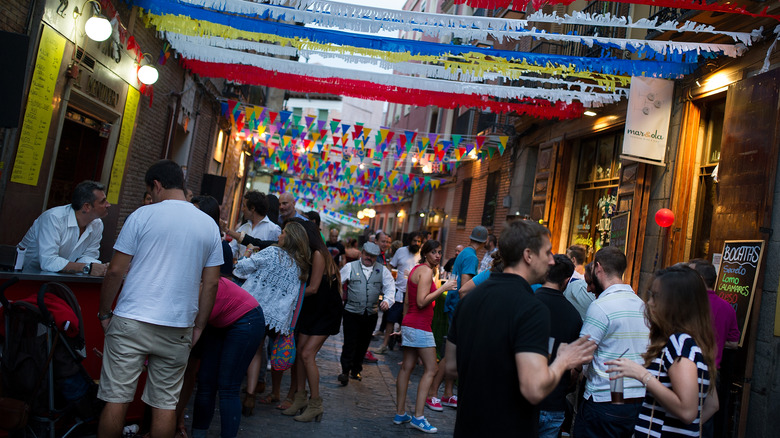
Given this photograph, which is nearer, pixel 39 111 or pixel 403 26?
pixel 39 111

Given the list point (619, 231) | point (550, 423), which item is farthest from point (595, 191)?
point (550, 423)

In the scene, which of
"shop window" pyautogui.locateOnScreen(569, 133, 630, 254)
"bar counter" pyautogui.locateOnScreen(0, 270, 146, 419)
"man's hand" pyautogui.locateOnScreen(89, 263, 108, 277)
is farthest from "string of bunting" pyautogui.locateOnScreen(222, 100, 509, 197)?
"bar counter" pyautogui.locateOnScreen(0, 270, 146, 419)

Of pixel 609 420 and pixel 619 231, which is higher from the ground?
pixel 619 231

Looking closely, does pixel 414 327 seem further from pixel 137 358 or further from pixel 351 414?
pixel 137 358

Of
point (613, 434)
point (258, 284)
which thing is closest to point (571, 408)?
point (613, 434)

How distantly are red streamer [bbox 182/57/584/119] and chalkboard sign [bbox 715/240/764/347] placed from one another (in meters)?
3.92

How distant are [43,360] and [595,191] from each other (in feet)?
33.4

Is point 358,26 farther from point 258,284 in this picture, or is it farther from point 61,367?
point 61,367

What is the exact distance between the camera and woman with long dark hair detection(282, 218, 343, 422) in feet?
19.1

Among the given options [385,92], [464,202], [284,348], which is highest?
[385,92]

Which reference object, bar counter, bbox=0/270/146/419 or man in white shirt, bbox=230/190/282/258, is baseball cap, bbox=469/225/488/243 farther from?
bar counter, bbox=0/270/146/419

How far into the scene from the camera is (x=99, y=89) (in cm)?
834

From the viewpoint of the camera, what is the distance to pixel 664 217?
8.16 metres

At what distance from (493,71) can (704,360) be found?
6151 millimetres
